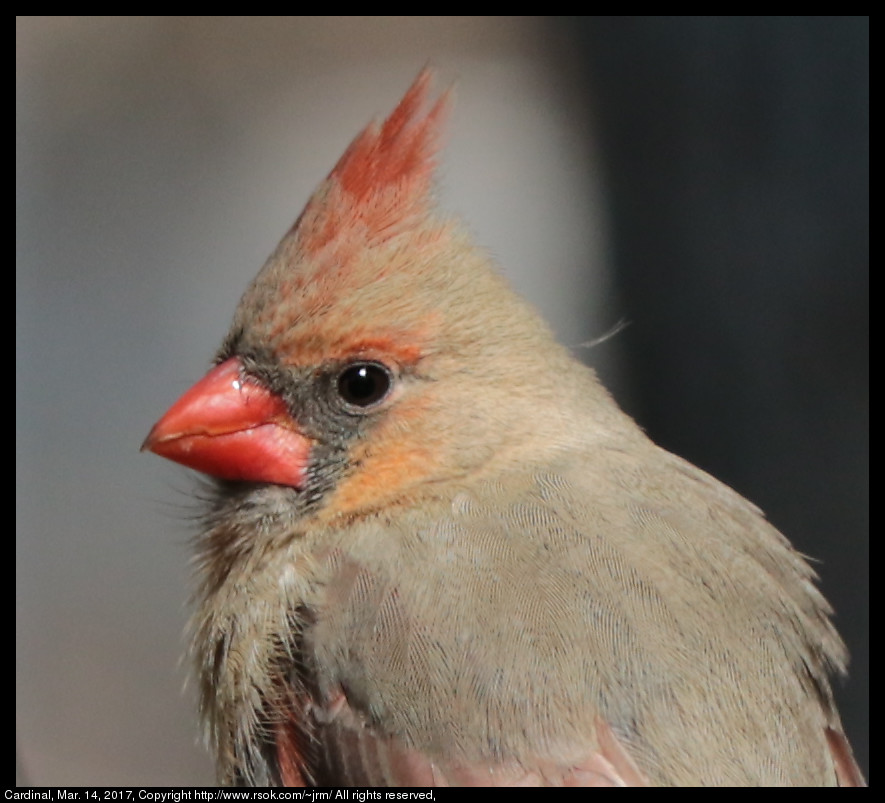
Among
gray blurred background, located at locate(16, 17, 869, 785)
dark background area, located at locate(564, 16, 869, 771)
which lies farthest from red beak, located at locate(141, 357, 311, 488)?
dark background area, located at locate(564, 16, 869, 771)

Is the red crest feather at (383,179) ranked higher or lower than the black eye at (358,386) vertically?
higher

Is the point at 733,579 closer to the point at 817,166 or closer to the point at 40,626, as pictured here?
the point at 817,166

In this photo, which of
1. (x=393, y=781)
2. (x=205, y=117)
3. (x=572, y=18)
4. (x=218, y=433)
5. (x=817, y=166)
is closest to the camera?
(x=393, y=781)

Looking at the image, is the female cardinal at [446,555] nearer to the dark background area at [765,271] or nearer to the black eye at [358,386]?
the black eye at [358,386]

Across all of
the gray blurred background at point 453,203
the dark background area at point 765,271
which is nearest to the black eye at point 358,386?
the gray blurred background at point 453,203

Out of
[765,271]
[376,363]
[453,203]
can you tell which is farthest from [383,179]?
[765,271]

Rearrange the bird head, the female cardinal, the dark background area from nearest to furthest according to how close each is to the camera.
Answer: the female cardinal
the bird head
the dark background area

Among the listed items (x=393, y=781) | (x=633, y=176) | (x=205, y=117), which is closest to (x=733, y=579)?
(x=393, y=781)

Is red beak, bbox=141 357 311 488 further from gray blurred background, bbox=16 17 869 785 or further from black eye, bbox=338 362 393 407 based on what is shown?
gray blurred background, bbox=16 17 869 785
